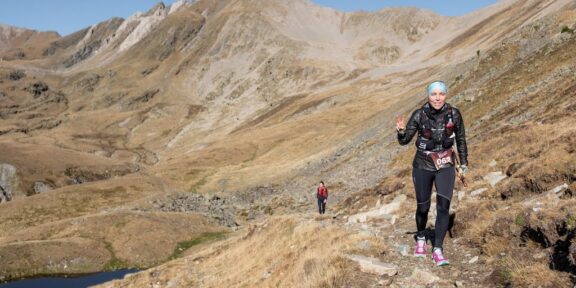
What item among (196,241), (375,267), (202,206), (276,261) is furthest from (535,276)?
(202,206)

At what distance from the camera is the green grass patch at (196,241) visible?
53656 millimetres

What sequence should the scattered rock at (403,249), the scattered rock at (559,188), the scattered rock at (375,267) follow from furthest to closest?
the scattered rock at (559,188) → the scattered rock at (403,249) → the scattered rock at (375,267)

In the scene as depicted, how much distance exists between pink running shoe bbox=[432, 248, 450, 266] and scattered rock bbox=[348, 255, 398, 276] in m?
1.04

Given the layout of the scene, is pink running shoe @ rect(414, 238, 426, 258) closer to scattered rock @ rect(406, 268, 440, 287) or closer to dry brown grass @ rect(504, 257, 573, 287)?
scattered rock @ rect(406, 268, 440, 287)

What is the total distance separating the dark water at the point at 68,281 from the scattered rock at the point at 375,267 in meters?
42.3

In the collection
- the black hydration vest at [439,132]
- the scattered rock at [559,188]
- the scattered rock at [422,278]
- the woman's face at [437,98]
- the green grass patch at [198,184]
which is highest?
the woman's face at [437,98]

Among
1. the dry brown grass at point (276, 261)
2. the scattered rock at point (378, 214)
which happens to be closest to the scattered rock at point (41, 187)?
the dry brown grass at point (276, 261)

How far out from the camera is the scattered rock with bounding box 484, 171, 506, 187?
21344 millimetres

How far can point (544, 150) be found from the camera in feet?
71.2

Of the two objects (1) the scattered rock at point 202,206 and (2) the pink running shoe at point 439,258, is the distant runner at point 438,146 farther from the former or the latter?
(1) the scattered rock at point 202,206

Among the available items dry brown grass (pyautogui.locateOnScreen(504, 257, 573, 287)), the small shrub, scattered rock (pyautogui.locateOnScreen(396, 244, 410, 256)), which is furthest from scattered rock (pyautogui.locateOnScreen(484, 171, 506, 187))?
dry brown grass (pyautogui.locateOnScreen(504, 257, 573, 287))

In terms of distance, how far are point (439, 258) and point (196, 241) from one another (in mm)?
46600

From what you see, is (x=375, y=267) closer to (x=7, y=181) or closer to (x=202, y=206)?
(x=202, y=206)

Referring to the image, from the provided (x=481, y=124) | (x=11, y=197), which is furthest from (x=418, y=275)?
(x=11, y=197)
